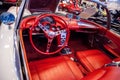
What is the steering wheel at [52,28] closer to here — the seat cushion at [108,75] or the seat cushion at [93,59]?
the seat cushion at [93,59]

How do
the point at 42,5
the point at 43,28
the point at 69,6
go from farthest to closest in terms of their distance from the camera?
the point at 69,6 → the point at 42,5 → the point at 43,28

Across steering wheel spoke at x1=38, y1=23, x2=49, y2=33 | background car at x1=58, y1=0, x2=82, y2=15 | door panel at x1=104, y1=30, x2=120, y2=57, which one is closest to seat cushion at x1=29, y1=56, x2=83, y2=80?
steering wheel spoke at x1=38, y1=23, x2=49, y2=33

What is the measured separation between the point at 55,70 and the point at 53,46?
837 millimetres

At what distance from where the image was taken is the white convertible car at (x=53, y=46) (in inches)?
45.4

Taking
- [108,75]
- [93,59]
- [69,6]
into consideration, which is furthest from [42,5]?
[69,6]

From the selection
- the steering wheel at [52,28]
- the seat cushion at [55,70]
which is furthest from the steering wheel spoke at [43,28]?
the seat cushion at [55,70]

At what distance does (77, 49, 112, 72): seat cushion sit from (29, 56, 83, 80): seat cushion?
23cm

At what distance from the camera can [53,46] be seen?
2.54 meters

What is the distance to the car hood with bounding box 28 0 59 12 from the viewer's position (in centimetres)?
262

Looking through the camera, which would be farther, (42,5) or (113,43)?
(42,5)

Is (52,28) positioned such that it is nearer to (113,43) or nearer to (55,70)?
(55,70)

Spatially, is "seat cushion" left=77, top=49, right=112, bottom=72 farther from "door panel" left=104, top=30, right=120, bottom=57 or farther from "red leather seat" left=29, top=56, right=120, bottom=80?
"red leather seat" left=29, top=56, right=120, bottom=80

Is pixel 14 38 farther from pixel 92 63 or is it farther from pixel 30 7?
pixel 30 7

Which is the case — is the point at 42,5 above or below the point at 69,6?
above
